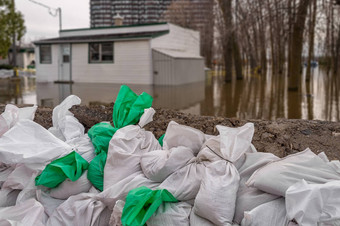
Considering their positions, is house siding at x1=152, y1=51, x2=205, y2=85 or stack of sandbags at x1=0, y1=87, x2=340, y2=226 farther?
house siding at x1=152, y1=51, x2=205, y2=85

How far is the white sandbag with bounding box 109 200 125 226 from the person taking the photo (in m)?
2.39

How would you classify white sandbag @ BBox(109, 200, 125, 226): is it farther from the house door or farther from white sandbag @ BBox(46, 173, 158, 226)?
the house door

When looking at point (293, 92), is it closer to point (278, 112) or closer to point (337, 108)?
point (337, 108)

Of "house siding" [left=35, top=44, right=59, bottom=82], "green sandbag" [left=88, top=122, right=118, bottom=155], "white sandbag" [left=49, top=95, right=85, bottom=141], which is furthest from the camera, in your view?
"house siding" [left=35, top=44, right=59, bottom=82]

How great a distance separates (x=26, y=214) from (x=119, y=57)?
16.4 meters

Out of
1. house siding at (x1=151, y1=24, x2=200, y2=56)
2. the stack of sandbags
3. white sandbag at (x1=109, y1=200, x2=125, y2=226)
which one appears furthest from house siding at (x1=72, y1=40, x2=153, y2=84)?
white sandbag at (x1=109, y1=200, x2=125, y2=226)

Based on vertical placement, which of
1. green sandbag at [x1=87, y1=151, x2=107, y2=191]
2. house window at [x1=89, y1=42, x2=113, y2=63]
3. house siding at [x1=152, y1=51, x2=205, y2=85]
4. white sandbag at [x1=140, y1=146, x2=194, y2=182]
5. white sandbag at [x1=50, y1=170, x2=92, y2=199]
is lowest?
white sandbag at [x1=50, y1=170, x2=92, y2=199]

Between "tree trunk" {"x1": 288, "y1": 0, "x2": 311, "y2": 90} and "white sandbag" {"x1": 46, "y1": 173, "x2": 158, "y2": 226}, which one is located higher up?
"tree trunk" {"x1": 288, "y1": 0, "x2": 311, "y2": 90}

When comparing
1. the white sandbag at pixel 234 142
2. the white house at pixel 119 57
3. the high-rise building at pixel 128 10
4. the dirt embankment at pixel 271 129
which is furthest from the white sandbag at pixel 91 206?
the high-rise building at pixel 128 10

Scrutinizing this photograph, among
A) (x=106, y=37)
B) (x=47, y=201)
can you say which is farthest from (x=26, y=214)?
(x=106, y=37)

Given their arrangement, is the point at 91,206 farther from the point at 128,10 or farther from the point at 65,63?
the point at 128,10

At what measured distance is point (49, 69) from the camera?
20281 millimetres

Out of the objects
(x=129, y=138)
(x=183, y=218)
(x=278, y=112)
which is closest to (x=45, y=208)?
(x=129, y=138)

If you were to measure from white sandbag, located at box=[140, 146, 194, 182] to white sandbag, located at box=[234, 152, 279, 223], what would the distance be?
1.48 ft
